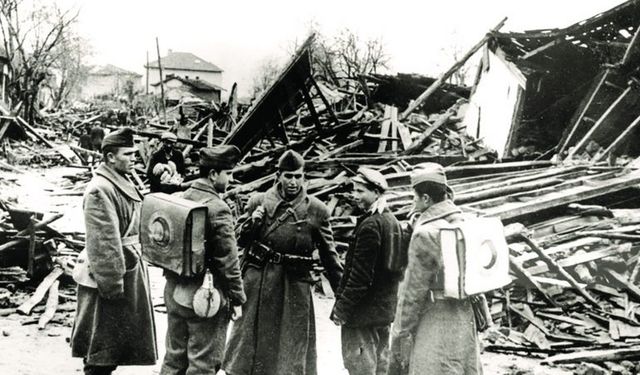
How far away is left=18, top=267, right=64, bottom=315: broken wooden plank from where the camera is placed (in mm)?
6622

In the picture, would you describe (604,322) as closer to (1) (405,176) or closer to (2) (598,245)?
(2) (598,245)

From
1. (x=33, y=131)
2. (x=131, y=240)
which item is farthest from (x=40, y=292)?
(x=33, y=131)

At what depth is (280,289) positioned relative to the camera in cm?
464

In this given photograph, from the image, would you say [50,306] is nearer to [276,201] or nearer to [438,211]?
[276,201]

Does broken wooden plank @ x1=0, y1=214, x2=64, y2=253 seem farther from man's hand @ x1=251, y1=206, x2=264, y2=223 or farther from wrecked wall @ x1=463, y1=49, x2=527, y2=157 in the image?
wrecked wall @ x1=463, y1=49, x2=527, y2=157

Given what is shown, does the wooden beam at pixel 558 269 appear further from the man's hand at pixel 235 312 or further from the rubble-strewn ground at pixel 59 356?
the man's hand at pixel 235 312

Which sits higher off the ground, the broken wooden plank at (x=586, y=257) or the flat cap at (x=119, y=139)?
the flat cap at (x=119, y=139)

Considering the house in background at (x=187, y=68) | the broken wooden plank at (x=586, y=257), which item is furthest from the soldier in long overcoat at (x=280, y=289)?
the house in background at (x=187, y=68)

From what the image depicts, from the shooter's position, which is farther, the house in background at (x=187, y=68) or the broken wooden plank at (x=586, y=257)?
the house in background at (x=187, y=68)

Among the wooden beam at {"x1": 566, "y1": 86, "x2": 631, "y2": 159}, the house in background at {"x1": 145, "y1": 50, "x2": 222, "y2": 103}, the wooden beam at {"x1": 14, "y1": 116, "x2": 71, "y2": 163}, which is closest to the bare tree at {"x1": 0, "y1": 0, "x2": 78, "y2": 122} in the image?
the wooden beam at {"x1": 14, "y1": 116, "x2": 71, "y2": 163}

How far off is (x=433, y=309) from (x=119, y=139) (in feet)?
8.71

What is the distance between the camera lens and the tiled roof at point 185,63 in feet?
339

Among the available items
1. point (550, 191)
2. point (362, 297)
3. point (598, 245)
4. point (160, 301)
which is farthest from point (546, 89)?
point (362, 297)

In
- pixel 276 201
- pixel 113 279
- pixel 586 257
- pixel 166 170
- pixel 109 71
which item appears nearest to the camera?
pixel 113 279
